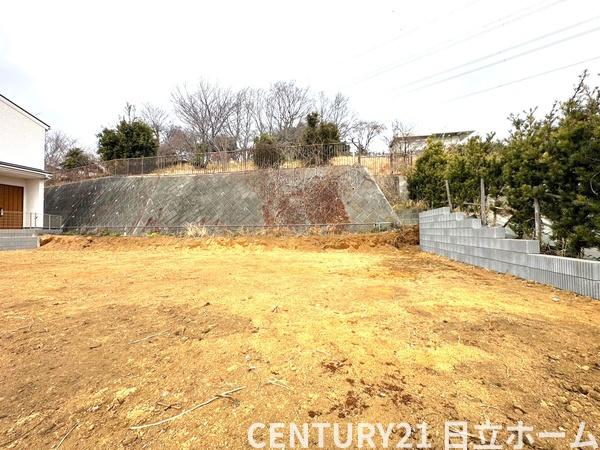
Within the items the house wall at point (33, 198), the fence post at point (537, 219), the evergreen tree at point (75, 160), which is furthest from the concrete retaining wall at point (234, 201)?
the fence post at point (537, 219)

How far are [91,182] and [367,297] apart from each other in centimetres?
2144

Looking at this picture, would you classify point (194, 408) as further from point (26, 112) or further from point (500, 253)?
point (26, 112)

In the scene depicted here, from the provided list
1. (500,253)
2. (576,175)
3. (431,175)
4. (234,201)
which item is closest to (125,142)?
(234,201)

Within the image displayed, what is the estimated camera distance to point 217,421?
1617 millimetres

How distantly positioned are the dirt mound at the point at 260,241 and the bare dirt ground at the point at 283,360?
6362 millimetres

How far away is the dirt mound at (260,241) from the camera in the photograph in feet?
36.2

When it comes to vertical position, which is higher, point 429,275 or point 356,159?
point 356,159

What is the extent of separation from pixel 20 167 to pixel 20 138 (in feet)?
7.13

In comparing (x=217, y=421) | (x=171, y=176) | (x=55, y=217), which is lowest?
(x=217, y=421)

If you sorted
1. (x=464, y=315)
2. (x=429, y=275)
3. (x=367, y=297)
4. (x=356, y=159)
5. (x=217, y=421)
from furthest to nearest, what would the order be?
(x=356, y=159)
(x=429, y=275)
(x=367, y=297)
(x=464, y=315)
(x=217, y=421)

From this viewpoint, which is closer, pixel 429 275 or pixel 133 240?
pixel 429 275

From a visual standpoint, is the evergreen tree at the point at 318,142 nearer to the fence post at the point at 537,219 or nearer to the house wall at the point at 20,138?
the fence post at the point at 537,219

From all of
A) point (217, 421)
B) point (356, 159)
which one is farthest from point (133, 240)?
point (217, 421)

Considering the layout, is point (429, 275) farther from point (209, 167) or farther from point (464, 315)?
point (209, 167)
